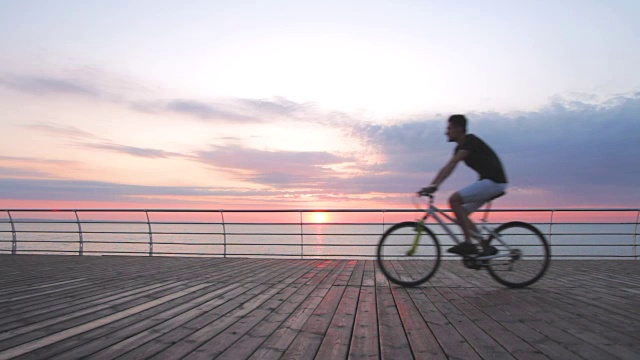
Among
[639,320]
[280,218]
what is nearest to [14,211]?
[280,218]

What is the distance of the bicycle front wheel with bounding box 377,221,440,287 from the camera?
4922 mm

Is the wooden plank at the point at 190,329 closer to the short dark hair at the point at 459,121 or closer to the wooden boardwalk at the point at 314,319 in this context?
the wooden boardwalk at the point at 314,319

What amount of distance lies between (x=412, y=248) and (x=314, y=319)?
7.14ft

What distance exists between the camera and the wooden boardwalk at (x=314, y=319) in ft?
7.75

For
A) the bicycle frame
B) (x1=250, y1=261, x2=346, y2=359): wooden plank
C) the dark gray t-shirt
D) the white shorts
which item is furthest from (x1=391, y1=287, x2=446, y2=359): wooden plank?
the dark gray t-shirt

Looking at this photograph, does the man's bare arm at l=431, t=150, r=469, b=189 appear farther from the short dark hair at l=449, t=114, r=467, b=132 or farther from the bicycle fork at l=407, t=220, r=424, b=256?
the bicycle fork at l=407, t=220, r=424, b=256

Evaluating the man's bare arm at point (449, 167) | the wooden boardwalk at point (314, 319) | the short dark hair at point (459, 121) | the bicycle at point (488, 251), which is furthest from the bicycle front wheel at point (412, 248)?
the short dark hair at point (459, 121)

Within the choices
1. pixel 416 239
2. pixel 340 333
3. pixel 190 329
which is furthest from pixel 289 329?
pixel 416 239

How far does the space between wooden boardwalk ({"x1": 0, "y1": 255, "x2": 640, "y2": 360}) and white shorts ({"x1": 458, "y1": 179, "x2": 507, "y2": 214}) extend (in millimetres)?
879

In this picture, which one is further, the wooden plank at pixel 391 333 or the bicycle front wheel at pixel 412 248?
the bicycle front wheel at pixel 412 248

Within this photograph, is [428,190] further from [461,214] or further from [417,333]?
[417,333]

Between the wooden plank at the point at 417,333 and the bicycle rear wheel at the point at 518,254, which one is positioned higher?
the bicycle rear wheel at the point at 518,254

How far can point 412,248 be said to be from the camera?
16.6 ft

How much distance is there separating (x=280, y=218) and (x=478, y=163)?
A: 267 inches
